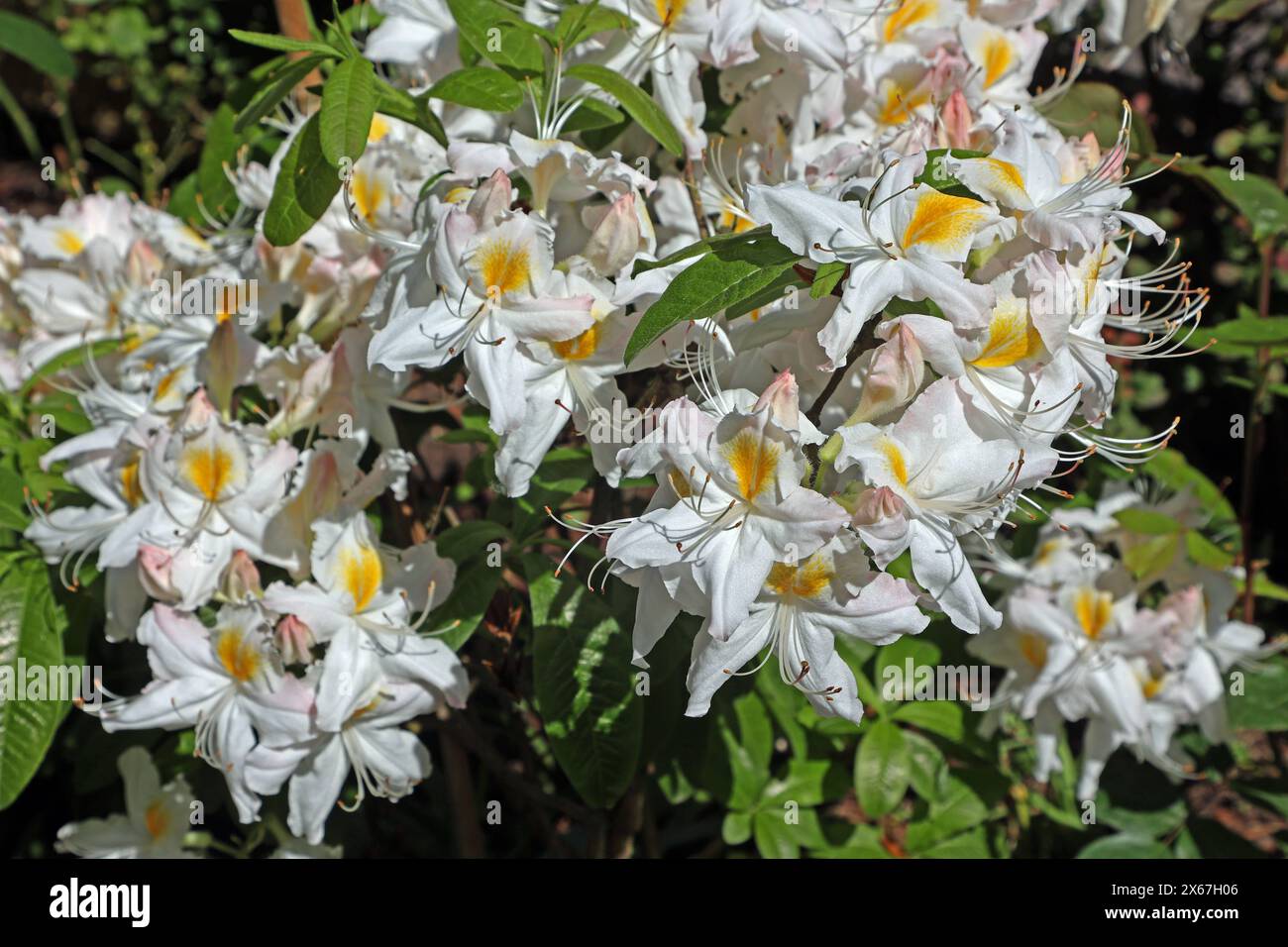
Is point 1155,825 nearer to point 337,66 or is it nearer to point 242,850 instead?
point 242,850

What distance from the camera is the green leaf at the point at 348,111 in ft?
3.44

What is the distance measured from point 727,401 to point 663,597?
0.56 ft

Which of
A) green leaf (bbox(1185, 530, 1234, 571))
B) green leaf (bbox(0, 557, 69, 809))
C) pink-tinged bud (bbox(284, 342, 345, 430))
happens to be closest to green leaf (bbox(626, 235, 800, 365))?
pink-tinged bud (bbox(284, 342, 345, 430))

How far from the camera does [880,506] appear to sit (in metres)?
0.89

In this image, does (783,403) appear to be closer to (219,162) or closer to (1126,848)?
(219,162)

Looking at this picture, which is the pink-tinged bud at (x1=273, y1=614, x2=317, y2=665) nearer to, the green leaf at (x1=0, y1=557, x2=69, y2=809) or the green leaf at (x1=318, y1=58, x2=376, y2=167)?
the green leaf at (x1=0, y1=557, x2=69, y2=809)

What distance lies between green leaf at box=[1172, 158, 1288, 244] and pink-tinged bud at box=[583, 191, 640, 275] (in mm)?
890

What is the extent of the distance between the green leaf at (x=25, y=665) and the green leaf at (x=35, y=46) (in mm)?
1001

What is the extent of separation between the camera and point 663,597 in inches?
38.3

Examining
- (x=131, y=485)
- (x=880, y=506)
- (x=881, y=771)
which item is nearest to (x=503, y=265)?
(x=880, y=506)

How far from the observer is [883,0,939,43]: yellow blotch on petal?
1360 millimetres

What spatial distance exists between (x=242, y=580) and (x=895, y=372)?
69 cm

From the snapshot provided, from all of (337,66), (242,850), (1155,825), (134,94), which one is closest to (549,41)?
(337,66)

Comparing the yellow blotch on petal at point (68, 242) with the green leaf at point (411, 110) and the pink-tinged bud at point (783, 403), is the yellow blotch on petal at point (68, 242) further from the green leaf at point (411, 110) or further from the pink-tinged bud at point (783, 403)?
the pink-tinged bud at point (783, 403)
